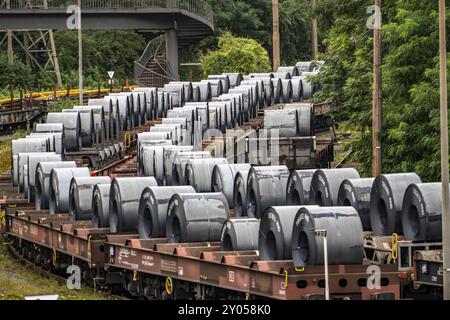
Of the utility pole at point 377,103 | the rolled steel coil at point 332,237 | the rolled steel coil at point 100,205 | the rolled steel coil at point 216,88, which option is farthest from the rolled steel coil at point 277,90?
the rolled steel coil at point 332,237

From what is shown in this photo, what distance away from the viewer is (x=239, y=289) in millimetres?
24281

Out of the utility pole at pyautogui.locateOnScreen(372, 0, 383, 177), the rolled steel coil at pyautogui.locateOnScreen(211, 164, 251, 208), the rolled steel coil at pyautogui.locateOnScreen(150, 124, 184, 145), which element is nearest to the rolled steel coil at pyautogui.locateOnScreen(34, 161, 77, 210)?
the rolled steel coil at pyautogui.locateOnScreen(211, 164, 251, 208)

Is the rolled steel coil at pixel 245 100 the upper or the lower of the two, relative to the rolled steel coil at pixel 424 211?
upper

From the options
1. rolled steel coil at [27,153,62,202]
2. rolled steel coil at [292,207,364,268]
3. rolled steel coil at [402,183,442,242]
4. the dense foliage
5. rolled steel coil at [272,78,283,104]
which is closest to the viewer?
rolled steel coil at [292,207,364,268]

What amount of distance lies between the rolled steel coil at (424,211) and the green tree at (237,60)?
5960cm

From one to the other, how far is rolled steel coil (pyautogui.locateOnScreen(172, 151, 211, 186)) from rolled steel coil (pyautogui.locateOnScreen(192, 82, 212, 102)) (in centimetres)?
2796

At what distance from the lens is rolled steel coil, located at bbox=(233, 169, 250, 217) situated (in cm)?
3192

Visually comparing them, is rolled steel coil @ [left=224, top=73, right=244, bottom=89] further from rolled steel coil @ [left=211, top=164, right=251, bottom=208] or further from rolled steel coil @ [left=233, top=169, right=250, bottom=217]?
rolled steel coil @ [left=233, top=169, right=250, bottom=217]

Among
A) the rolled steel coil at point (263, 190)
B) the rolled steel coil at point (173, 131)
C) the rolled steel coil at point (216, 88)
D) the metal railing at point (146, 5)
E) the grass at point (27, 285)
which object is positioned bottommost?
the grass at point (27, 285)

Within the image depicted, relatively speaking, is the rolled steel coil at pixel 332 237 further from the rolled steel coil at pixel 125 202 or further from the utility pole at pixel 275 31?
the utility pole at pixel 275 31

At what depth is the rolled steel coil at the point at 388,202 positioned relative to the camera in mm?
26609

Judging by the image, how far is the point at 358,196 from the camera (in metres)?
27.6
